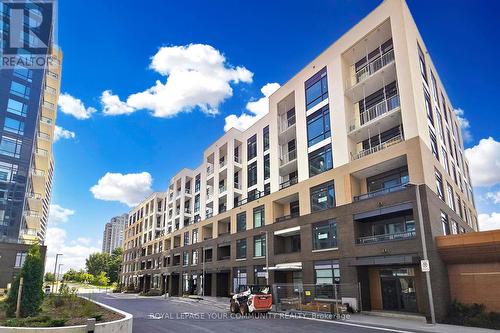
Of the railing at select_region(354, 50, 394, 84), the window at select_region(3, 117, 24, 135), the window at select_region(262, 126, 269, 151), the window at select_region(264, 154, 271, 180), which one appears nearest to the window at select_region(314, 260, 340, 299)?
the window at select_region(264, 154, 271, 180)

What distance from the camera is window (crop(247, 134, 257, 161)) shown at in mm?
45959

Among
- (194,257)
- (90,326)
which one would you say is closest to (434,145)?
(90,326)

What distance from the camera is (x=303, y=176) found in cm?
3438

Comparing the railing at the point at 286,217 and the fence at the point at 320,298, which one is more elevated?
the railing at the point at 286,217

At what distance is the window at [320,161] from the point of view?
31734 millimetres

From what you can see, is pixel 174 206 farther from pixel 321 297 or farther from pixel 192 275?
pixel 321 297

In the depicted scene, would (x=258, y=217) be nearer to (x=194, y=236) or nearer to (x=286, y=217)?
(x=286, y=217)

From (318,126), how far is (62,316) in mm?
26020

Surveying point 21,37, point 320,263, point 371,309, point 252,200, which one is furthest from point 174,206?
point 371,309

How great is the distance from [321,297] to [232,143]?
26366 millimetres

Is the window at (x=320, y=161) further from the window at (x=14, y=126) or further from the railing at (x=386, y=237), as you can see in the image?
the window at (x=14, y=126)

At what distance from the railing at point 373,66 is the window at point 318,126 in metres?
4.08

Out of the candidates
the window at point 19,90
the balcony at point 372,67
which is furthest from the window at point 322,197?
the window at point 19,90

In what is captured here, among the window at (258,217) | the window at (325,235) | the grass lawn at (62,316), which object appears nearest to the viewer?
the grass lawn at (62,316)
